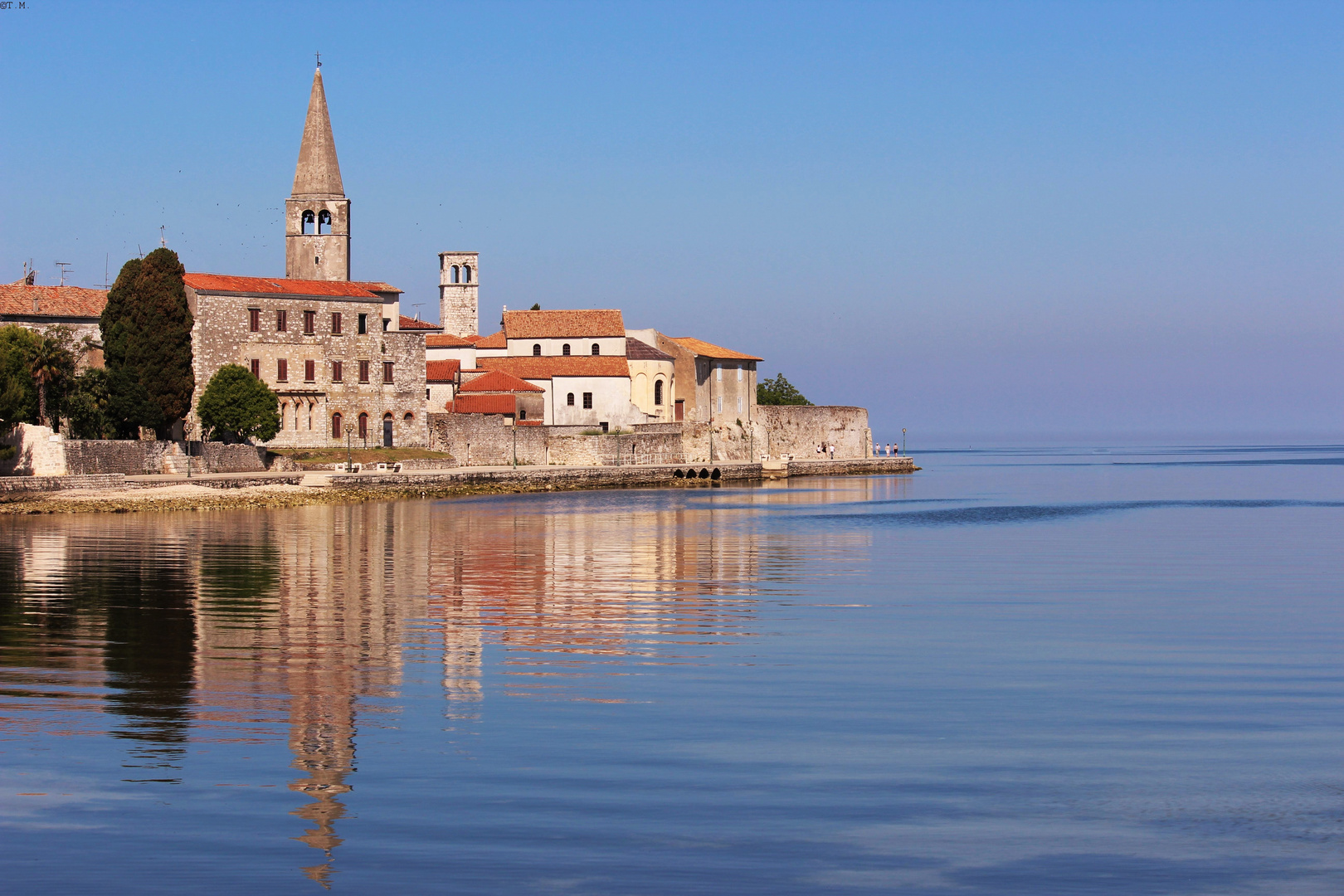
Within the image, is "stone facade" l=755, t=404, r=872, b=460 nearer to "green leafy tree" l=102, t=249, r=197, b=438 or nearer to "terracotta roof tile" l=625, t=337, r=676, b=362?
"terracotta roof tile" l=625, t=337, r=676, b=362

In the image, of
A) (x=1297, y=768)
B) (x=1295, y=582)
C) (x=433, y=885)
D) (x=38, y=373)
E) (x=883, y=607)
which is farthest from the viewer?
(x=38, y=373)

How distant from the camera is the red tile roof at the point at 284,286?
57.2 metres

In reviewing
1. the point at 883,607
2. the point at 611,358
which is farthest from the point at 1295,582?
the point at 611,358

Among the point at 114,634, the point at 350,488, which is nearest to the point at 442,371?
the point at 350,488

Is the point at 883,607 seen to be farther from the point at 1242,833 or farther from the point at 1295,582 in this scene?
the point at 1242,833

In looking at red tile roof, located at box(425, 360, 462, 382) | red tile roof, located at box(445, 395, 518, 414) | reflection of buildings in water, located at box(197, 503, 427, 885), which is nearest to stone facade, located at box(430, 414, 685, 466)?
red tile roof, located at box(445, 395, 518, 414)

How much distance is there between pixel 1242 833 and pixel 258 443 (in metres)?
51.7

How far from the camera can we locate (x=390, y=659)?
14398 mm

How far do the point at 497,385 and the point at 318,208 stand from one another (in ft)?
40.5

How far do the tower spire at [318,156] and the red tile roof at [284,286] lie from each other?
543 centimetres

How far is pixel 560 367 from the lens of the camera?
7319cm

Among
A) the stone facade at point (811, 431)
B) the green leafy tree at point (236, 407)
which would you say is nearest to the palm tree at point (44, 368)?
the green leafy tree at point (236, 407)

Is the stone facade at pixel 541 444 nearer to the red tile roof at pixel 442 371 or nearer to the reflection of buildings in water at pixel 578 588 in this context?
the red tile roof at pixel 442 371

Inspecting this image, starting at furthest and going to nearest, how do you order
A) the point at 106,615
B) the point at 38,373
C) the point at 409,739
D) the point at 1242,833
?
the point at 38,373 < the point at 106,615 < the point at 409,739 < the point at 1242,833
